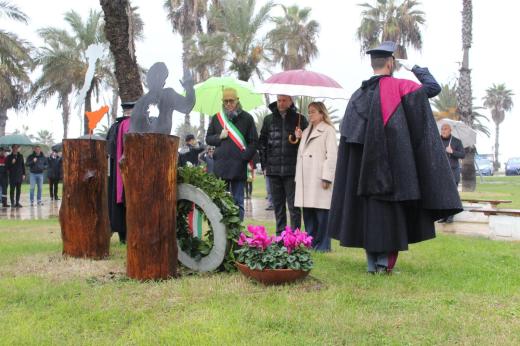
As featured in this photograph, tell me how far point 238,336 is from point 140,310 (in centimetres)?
88

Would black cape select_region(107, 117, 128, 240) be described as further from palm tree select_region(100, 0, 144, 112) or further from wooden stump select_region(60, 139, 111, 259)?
palm tree select_region(100, 0, 144, 112)

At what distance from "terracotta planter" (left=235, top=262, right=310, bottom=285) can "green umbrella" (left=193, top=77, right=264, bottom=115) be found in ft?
14.6

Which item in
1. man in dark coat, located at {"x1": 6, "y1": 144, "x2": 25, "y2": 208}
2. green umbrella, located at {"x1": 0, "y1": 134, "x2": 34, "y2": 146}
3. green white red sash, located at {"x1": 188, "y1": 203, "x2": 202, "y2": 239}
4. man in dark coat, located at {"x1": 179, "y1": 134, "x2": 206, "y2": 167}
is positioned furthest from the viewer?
green umbrella, located at {"x1": 0, "y1": 134, "x2": 34, "y2": 146}

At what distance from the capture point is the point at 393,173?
5156 millimetres

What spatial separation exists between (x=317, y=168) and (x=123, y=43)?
218 inches

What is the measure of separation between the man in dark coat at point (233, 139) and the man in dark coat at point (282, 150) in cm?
29

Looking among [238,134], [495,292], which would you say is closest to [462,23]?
[238,134]

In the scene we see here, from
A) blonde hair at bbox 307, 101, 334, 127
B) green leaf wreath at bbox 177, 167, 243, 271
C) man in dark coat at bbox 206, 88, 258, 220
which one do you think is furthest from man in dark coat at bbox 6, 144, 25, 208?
green leaf wreath at bbox 177, 167, 243, 271

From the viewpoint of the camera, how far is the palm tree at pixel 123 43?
10.4 meters

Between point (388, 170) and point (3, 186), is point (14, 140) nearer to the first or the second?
point (3, 186)

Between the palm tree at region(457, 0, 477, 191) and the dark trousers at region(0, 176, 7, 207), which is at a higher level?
the palm tree at region(457, 0, 477, 191)

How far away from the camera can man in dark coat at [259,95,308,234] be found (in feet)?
23.2

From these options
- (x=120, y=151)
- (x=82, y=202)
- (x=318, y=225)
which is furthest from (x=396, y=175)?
(x=120, y=151)

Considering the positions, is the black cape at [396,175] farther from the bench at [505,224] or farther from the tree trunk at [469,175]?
the tree trunk at [469,175]
